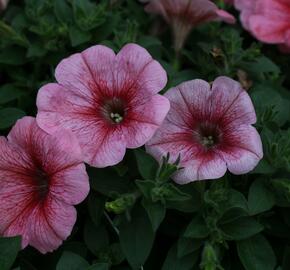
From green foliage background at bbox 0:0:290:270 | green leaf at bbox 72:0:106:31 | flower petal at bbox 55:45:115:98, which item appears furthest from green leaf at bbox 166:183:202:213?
green leaf at bbox 72:0:106:31

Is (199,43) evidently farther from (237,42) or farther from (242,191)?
(242,191)

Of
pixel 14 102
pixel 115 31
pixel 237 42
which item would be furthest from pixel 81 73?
pixel 237 42

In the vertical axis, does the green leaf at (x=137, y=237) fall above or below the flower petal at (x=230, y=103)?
below

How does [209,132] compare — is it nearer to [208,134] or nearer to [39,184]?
[208,134]

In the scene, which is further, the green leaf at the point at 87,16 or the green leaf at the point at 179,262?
the green leaf at the point at 87,16

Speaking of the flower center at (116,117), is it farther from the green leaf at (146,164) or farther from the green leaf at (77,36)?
the green leaf at (77,36)

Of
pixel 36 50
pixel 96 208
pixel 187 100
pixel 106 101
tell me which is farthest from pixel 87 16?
pixel 96 208

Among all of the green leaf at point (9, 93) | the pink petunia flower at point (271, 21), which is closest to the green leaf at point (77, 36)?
the green leaf at point (9, 93)
